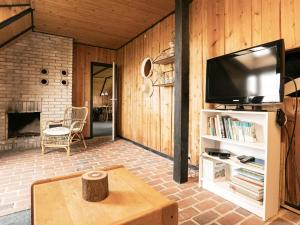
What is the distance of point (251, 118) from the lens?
2.01 meters

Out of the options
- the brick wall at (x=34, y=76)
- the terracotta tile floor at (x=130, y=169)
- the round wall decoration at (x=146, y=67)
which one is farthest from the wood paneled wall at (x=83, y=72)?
the round wall decoration at (x=146, y=67)

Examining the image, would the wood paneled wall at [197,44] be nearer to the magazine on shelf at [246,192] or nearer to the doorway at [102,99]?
the magazine on shelf at [246,192]

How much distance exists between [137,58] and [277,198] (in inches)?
146

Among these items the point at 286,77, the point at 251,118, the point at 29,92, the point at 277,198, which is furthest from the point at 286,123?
the point at 29,92

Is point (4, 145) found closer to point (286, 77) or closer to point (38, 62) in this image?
point (38, 62)

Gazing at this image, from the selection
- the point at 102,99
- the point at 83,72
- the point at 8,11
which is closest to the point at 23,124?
the point at 83,72

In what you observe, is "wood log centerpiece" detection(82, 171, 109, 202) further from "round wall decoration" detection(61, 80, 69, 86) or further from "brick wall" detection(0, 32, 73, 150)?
"round wall decoration" detection(61, 80, 69, 86)

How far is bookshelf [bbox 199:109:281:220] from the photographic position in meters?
1.62

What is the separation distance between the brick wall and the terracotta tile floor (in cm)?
91

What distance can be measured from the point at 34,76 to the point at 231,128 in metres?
4.20

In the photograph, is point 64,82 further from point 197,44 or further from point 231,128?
Result: point 231,128

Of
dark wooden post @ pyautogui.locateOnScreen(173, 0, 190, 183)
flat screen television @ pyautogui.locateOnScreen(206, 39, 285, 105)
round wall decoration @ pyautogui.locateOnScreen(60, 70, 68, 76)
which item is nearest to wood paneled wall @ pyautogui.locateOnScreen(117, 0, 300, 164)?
flat screen television @ pyautogui.locateOnScreen(206, 39, 285, 105)

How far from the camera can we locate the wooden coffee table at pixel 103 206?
91cm

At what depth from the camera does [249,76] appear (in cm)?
188
